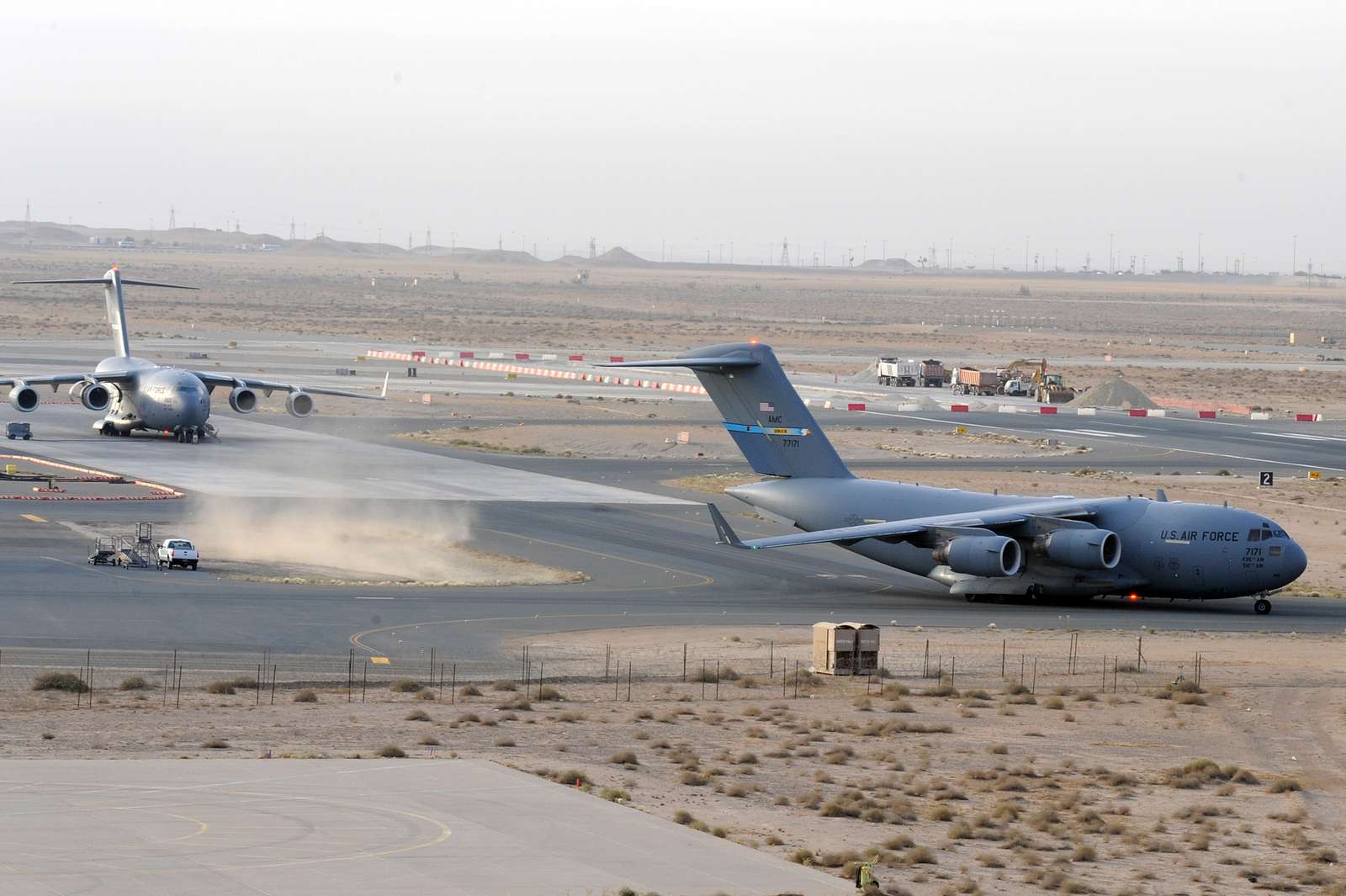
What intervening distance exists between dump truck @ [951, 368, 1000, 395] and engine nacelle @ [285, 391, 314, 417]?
55.6 m

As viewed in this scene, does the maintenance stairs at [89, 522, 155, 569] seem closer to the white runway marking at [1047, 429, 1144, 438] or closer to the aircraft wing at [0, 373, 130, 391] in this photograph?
the aircraft wing at [0, 373, 130, 391]

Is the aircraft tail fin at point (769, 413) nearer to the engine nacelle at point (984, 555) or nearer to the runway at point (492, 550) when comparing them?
the runway at point (492, 550)

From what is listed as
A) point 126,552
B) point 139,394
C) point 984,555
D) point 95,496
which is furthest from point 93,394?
point 984,555

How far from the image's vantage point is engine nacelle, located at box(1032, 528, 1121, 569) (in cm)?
4728

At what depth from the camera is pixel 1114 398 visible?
384 ft

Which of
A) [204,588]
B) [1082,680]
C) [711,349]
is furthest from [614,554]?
[1082,680]

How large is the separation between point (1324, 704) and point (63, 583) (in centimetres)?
3114

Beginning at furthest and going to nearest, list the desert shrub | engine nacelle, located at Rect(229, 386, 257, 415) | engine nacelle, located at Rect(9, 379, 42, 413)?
engine nacelle, located at Rect(229, 386, 257, 415)
engine nacelle, located at Rect(9, 379, 42, 413)
the desert shrub

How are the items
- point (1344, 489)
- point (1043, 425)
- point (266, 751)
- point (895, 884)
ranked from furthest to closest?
point (1043, 425) < point (1344, 489) < point (266, 751) < point (895, 884)

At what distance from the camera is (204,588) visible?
4669 centimetres

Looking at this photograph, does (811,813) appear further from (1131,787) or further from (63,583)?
(63,583)

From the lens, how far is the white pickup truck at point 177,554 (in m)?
50.4

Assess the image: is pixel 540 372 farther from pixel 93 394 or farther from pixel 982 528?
pixel 982 528

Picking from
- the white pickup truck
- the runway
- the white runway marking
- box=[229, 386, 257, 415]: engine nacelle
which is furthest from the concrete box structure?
the white runway marking
